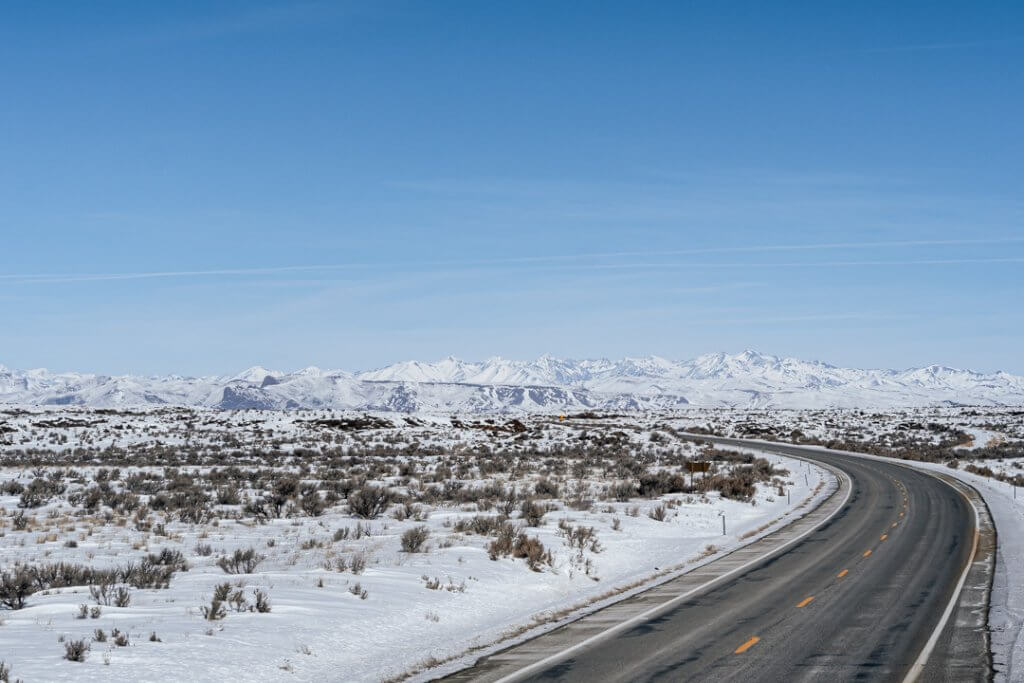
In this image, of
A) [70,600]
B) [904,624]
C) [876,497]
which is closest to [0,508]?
[70,600]

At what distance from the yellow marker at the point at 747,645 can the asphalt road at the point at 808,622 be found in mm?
17

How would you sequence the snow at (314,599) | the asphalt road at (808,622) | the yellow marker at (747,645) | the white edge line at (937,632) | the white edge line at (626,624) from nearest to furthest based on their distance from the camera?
1. the snow at (314,599)
2. the white edge line at (937,632)
3. the asphalt road at (808,622)
4. the white edge line at (626,624)
5. the yellow marker at (747,645)

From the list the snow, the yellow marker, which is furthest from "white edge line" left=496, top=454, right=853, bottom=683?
the yellow marker

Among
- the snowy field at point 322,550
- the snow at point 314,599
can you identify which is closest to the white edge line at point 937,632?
the snowy field at point 322,550

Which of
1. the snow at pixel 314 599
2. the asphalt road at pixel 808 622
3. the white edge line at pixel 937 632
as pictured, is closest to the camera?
the snow at pixel 314 599

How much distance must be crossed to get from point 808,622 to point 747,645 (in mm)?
2362

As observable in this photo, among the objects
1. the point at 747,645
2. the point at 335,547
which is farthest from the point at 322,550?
the point at 747,645

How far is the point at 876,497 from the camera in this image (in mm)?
42344

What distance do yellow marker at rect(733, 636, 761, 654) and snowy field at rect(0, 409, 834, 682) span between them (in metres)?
3.95

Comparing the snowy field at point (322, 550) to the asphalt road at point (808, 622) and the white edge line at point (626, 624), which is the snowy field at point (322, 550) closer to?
the white edge line at point (626, 624)

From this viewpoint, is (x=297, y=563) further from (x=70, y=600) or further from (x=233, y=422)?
(x=233, y=422)

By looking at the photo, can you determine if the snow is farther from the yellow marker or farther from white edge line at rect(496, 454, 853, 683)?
the yellow marker

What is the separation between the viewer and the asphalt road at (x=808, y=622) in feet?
41.1

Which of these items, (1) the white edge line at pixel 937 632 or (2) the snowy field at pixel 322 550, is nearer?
(1) the white edge line at pixel 937 632
